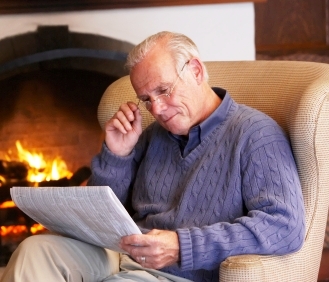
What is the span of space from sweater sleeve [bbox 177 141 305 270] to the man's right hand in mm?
429

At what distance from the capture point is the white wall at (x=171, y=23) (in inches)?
88.1

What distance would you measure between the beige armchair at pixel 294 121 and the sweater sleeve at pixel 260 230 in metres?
0.03

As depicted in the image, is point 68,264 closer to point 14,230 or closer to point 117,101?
point 117,101

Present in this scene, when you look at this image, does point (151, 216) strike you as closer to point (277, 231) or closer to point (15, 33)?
point (277, 231)

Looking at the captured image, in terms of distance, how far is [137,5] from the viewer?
7.29ft

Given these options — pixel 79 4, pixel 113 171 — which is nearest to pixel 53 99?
pixel 79 4

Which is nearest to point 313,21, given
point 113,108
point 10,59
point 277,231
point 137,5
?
point 137,5

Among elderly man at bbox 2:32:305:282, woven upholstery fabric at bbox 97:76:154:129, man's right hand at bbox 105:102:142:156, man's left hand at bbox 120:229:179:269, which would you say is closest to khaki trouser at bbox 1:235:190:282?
elderly man at bbox 2:32:305:282

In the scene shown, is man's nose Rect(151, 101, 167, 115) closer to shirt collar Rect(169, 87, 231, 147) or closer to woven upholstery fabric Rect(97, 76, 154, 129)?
shirt collar Rect(169, 87, 231, 147)

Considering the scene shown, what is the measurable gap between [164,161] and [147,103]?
0.17 metres

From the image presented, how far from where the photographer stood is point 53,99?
2.46 metres

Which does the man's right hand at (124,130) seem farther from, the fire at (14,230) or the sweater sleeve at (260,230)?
the fire at (14,230)

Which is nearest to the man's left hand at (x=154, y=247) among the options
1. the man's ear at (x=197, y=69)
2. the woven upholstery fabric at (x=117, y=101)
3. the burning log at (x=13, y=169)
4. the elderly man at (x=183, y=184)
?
the elderly man at (x=183, y=184)

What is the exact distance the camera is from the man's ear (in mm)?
1483
